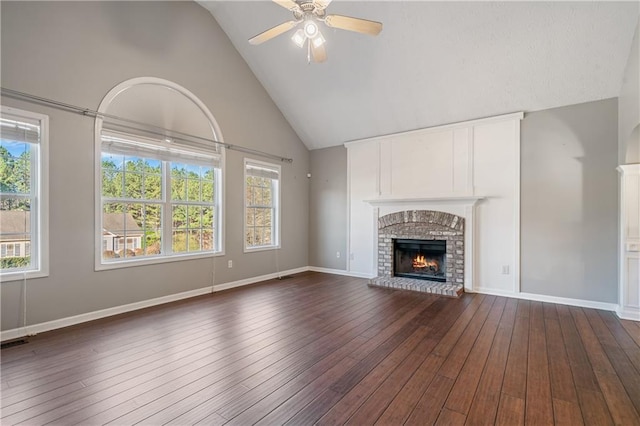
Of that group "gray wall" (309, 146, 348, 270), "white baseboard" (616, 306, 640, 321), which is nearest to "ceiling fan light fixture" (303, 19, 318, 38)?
"gray wall" (309, 146, 348, 270)

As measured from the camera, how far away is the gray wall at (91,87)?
10.4 ft

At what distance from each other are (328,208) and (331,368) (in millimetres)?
4569

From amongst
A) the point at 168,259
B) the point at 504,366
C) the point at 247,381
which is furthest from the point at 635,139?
the point at 168,259

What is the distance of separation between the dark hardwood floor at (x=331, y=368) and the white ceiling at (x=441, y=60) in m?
3.24

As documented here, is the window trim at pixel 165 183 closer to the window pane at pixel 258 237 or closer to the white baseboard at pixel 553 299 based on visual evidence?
the window pane at pixel 258 237

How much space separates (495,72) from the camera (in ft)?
14.1

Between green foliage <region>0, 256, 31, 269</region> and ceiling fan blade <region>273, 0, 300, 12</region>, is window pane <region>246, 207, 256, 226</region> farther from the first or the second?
ceiling fan blade <region>273, 0, 300, 12</region>

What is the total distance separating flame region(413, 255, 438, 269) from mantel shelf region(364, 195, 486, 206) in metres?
1.12

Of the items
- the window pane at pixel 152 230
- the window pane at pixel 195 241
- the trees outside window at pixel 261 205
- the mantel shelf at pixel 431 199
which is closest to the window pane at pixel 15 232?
the window pane at pixel 152 230

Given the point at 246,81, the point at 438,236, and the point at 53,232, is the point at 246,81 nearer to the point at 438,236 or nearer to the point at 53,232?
the point at 53,232

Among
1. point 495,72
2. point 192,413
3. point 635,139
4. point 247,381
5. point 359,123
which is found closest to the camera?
point 192,413

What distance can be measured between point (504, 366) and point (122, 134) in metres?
5.04

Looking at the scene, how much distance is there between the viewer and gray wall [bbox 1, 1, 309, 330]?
3176 millimetres

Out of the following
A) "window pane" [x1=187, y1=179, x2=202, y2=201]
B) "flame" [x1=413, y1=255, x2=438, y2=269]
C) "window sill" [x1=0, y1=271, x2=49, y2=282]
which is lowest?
"flame" [x1=413, y1=255, x2=438, y2=269]
